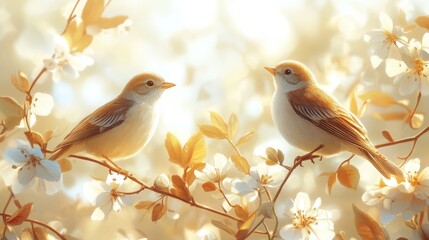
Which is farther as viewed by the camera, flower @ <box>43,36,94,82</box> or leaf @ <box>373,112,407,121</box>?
leaf @ <box>373,112,407,121</box>

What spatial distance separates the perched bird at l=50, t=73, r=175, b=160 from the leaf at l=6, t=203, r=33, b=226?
0.06m

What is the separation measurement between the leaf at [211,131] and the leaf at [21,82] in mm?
199

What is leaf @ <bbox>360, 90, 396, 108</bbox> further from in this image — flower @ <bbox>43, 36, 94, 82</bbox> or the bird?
flower @ <bbox>43, 36, 94, 82</bbox>

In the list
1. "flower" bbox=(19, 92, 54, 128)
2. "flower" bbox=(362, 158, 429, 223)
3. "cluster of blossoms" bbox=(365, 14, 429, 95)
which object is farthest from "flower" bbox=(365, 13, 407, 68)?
"flower" bbox=(19, 92, 54, 128)

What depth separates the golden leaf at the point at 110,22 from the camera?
2.05 feet

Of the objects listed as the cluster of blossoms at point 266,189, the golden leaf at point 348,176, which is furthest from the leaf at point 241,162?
the golden leaf at point 348,176

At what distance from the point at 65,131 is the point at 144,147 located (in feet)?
0.31

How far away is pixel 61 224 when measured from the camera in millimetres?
667

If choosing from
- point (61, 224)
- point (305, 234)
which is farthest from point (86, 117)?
point (305, 234)

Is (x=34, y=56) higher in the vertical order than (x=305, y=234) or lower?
higher

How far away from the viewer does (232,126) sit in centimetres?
65

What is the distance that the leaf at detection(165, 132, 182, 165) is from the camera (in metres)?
0.64

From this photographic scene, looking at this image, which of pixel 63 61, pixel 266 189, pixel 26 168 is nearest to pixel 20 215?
pixel 26 168

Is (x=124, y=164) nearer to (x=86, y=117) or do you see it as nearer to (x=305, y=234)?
(x=86, y=117)
